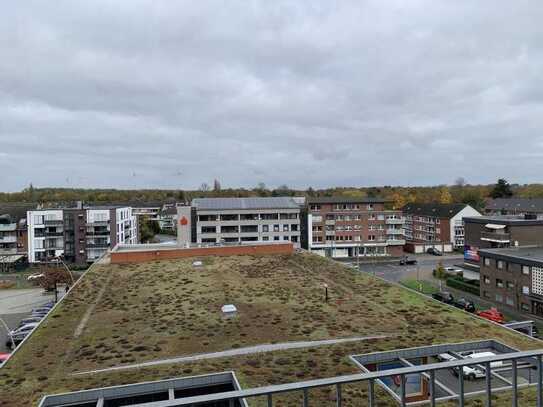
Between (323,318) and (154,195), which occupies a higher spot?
(154,195)

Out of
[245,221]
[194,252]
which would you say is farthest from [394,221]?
[194,252]

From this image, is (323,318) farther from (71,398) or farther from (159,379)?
(71,398)

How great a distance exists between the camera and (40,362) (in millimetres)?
17078

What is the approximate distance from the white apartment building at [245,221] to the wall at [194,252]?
20971mm

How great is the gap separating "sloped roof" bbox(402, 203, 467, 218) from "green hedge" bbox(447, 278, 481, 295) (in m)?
28.8

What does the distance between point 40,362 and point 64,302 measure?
986cm

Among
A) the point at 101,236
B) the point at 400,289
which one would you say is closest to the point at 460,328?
the point at 400,289

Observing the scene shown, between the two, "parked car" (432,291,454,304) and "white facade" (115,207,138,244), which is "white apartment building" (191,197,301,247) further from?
"parked car" (432,291,454,304)

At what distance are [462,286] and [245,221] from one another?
33.8 m

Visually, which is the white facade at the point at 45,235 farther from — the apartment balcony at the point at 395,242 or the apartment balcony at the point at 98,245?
the apartment balcony at the point at 395,242

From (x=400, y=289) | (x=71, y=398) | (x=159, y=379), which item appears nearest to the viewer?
(x=71, y=398)

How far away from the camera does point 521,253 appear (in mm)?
40844

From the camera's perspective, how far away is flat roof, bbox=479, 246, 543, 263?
3741cm

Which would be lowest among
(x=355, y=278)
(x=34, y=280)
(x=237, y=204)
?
(x=34, y=280)
